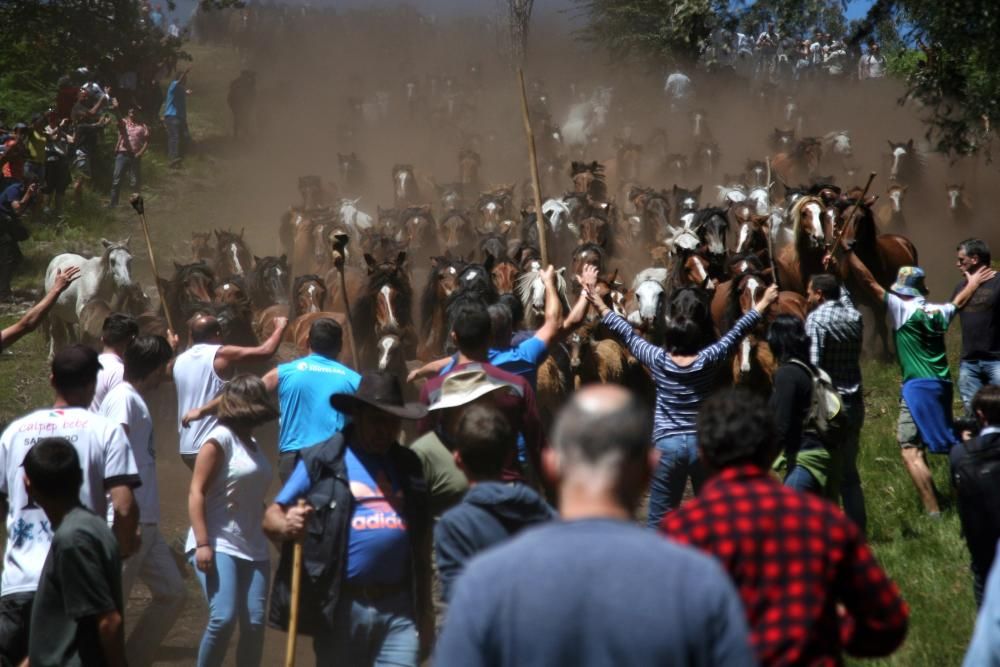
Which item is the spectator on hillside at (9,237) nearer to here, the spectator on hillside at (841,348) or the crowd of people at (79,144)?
the crowd of people at (79,144)

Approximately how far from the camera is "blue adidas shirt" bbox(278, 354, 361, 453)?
7.40 metres

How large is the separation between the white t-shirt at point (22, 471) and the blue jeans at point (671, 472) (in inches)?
124

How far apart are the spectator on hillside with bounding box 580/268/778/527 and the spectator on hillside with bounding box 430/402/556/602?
2.61 metres

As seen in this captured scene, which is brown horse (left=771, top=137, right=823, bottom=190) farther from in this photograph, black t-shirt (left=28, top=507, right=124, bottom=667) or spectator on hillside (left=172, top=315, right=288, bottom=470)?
black t-shirt (left=28, top=507, right=124, bottom=667)

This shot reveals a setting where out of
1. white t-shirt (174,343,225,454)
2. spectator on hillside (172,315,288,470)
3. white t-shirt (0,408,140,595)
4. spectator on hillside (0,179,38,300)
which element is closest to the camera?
white t-shirt (0,408,140,595)

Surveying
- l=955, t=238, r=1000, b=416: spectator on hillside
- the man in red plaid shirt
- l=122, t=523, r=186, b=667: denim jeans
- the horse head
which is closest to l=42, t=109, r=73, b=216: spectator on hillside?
the horse head

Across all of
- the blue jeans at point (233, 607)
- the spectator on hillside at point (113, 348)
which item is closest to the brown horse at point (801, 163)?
the spectator on hillside at point (113, 348)

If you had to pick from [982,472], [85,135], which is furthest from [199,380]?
[85,135]

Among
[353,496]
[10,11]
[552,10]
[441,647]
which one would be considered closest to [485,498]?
[353,496]

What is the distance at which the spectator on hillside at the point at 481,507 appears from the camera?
175 inches

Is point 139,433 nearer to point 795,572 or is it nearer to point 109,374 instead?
point 109,374

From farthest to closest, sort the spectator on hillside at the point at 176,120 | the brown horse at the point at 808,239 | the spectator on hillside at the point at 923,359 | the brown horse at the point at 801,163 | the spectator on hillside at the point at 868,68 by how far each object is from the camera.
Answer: the spectator on hillside at the point at 868,68 < the spectator on hillside at the point at 176,120 < the brown horse at the point at 801,163 < the brown horse at the point at 808,239 < the spectator on hillside at the point at 923,359

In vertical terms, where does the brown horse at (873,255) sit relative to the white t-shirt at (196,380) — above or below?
below

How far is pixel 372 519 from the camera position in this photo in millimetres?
5328
